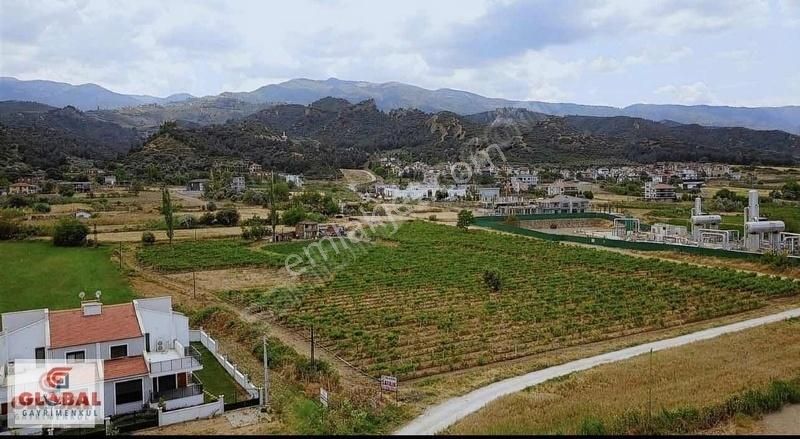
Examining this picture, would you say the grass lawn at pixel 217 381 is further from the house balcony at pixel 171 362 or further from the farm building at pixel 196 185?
the farm building at pixel 196 185

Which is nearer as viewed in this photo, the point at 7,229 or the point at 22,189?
the point at 7,229

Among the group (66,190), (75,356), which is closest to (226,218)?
(66,190)

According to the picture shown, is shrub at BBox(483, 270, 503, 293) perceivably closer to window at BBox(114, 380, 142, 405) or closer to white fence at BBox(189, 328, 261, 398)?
white fence at BBox(189, 328, 261, 398)

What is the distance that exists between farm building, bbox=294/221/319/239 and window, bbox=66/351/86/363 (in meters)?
28.5

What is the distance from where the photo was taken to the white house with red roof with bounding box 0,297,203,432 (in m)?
13.0

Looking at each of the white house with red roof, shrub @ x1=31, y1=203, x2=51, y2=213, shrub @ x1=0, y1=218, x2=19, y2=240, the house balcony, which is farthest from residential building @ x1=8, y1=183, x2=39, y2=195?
the house balcony

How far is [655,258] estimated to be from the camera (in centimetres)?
3247

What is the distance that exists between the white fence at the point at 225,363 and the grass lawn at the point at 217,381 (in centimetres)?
10

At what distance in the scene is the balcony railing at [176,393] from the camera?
13.1 metres

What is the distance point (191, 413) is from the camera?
501 inches

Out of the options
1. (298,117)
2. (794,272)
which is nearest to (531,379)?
(794,272)

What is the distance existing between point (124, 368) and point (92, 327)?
157 cm

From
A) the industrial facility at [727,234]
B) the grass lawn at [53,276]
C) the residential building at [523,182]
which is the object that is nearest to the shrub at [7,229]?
the grass lawn at [53,276]

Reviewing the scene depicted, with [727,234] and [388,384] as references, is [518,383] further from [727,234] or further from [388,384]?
[727,234]
